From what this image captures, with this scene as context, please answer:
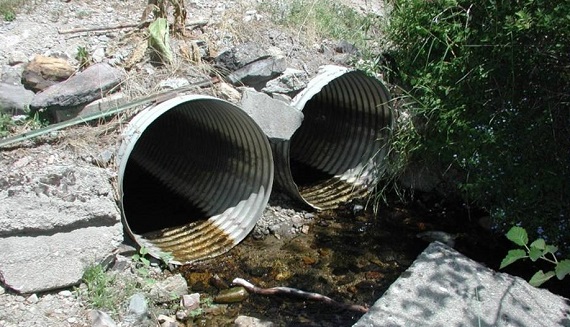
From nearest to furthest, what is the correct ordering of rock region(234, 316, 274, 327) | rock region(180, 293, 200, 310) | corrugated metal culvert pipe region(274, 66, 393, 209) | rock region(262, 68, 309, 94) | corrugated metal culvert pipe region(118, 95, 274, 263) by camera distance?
rock region(234, 316, 274, 327)
rock region(180, 293, 200, 310)
corrugated metal culvert pipe region(118, 95, 274, 263)
rock region(262, 68, 309, 94)
corrugated metal culvert pipe region(274, 66, 393, 209)

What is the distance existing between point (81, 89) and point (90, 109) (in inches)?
6.2

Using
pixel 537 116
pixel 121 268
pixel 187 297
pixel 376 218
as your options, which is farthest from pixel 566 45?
pixel 121 268

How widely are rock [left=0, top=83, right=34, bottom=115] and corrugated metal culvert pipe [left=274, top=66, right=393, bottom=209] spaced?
1.96 meters

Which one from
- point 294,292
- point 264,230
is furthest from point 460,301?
point 264,230

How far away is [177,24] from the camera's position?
5.78m

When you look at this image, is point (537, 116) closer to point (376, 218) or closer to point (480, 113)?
point (480, 113)

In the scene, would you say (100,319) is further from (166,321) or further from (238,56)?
(238,56)

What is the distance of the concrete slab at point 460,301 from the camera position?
3.70 meters

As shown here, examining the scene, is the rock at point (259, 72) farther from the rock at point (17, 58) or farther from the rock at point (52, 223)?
the rock at point (17, 58)

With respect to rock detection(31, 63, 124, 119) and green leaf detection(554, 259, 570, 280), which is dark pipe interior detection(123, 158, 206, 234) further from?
green leaf detection(554, 259, 570, 280)

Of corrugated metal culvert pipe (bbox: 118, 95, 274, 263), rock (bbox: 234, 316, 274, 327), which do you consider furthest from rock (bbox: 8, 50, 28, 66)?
rock (bbox: 234, 316, 274, 327)

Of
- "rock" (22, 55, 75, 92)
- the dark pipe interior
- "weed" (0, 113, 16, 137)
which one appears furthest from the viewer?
the dark pipe interior

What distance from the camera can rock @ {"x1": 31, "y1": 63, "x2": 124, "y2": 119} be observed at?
4941 millimetres

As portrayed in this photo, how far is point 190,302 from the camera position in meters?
4.62
